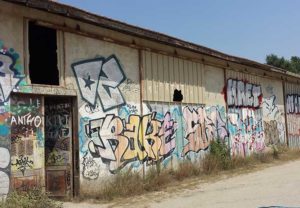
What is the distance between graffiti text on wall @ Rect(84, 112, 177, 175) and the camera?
1233 centimetres

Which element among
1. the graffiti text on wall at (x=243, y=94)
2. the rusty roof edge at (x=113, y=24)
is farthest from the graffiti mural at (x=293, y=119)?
the rusty roof edge at (x=113, y=24)

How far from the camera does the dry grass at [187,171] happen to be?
12.2m

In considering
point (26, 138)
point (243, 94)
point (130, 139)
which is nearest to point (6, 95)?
point (26, 138)

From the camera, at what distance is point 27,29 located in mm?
10625

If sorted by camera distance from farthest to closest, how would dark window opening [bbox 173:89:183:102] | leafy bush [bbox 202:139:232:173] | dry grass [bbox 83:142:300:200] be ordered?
leafy bush [bbox 202:139:232:173] → dark window opening [bbox 173:89:183:102] → dry grass [bbox 83:142:300:200]

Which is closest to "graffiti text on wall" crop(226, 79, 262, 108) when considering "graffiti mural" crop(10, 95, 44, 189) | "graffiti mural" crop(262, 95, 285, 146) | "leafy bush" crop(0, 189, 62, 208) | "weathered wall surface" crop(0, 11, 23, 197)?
"graffiti mural" crop(262, 95, 285, 146)

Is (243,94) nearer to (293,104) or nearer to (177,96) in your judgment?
(177,96)

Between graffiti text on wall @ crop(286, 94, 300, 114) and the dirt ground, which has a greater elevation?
graffiti text on wall @ crop(286, 94, 300, 114)

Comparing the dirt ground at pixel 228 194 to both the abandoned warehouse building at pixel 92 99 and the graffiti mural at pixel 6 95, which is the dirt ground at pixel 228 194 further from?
the graffiti mural at pixel 6 95

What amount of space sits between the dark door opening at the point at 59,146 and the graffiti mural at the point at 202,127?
5256mm

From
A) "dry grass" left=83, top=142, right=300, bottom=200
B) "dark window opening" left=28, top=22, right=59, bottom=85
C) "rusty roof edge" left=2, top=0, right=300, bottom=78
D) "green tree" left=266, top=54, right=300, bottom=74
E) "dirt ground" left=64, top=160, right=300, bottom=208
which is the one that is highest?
"green tree" left=266, top=54, right=300, bottom=74

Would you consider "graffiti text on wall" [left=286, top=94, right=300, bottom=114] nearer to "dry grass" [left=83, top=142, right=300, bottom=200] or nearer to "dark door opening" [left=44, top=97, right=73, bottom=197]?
"dry grass" [left=83, top=142, right=300, bottom=200]

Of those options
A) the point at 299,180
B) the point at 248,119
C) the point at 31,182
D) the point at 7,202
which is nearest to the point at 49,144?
the point at 31,182

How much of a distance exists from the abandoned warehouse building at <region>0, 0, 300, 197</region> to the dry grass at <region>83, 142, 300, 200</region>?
0.25 meters
